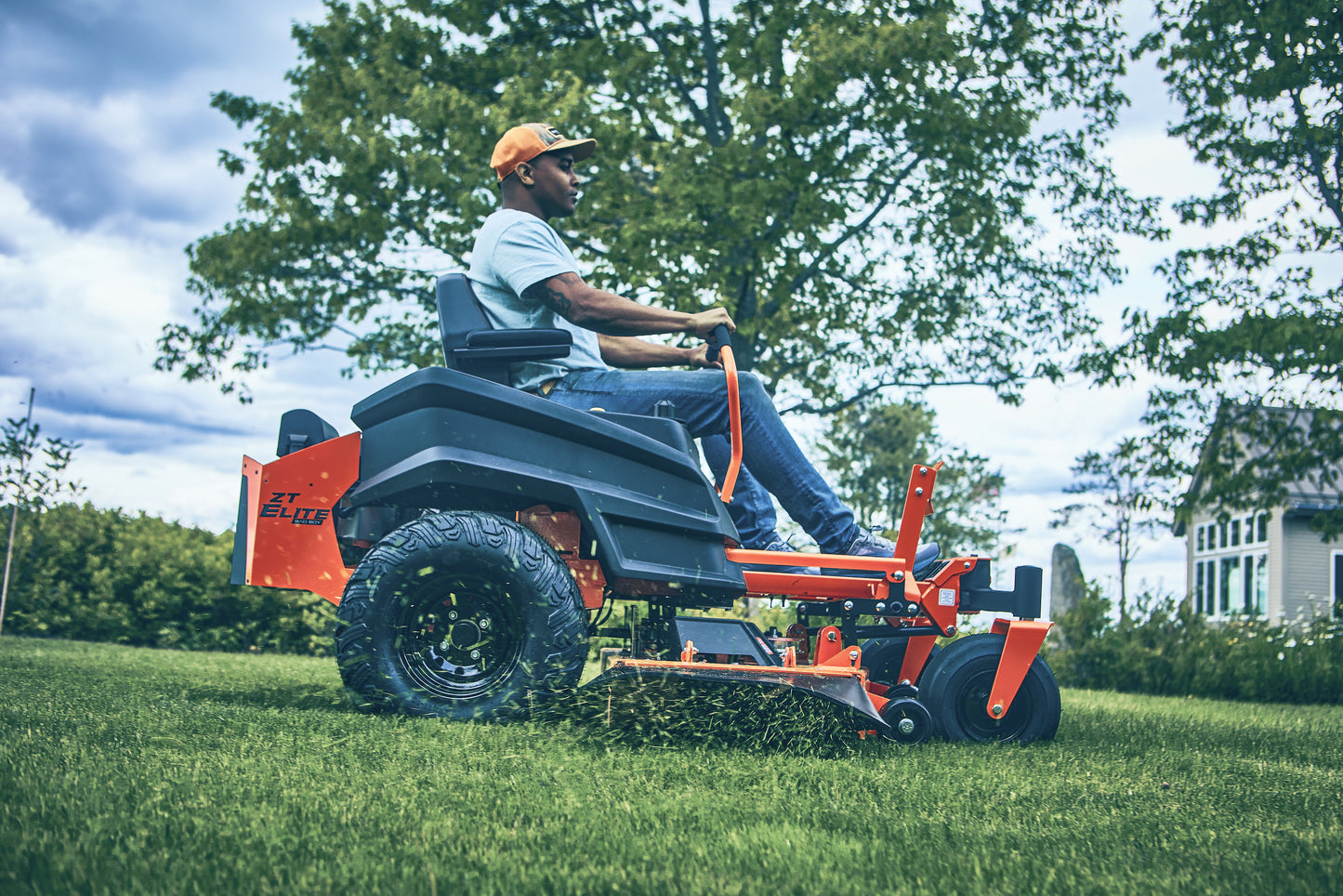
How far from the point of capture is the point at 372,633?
3.46m

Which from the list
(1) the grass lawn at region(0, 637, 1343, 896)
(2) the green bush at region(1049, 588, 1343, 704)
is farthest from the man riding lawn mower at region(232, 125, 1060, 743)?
(2) the green bush at region(1049, 588, 1343, 704)

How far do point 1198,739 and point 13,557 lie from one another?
9.98 meters

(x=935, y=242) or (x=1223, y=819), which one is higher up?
(x=935, y=242)

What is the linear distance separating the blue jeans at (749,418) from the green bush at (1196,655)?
7356mm

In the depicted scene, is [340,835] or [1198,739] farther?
[1198,739]

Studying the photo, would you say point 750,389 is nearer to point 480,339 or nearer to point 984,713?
point 480,339

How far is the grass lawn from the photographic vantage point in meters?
1.78

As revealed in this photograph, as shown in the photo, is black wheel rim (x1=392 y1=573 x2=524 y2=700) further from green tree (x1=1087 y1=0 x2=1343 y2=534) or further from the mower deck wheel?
green tree (x1=1087 y1=0 x2=1343 y2=534)

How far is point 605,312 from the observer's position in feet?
12.4

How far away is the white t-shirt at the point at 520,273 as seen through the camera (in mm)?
3799

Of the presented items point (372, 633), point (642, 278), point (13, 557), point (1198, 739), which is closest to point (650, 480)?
point (372, 633)

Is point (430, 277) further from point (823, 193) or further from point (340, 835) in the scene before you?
point (340, 835)

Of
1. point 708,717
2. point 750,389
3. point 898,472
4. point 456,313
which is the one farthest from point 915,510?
point 898,472

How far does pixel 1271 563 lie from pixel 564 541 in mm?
27791
